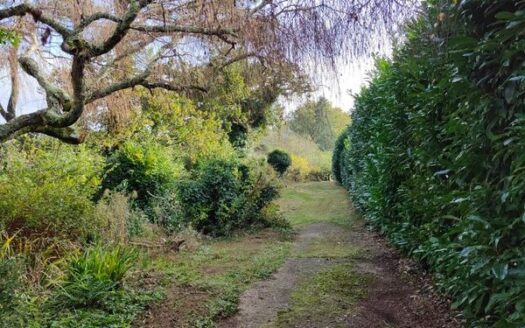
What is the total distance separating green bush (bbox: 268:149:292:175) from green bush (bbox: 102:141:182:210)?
9.59 m

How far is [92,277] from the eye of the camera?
3.79 metres

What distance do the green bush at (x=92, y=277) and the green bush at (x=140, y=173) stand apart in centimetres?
396

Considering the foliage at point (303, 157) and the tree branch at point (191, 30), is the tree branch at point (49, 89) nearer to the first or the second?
the tree branch at point (191, 30)

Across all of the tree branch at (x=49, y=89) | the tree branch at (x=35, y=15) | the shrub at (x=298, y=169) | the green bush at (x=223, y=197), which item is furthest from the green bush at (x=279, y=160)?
the tree branch at (x=35, y=15)

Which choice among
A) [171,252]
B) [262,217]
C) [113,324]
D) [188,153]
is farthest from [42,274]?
[188,153]

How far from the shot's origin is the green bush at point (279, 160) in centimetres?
1775

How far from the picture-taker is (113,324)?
10.9ft

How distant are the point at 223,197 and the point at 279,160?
32.5 ft

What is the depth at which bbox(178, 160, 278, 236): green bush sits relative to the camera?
309 inches

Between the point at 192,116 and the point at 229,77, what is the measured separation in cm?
552

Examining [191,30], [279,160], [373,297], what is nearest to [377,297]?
[373,297]

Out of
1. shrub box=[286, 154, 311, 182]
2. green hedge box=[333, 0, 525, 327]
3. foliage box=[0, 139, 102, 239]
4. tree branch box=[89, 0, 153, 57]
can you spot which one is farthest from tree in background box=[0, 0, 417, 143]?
shrub box=[286, 154, 311, 182]

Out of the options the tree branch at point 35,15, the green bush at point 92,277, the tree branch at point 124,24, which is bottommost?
the green bush at point 92,277

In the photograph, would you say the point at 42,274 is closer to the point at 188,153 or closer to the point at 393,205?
the point at 393,205
